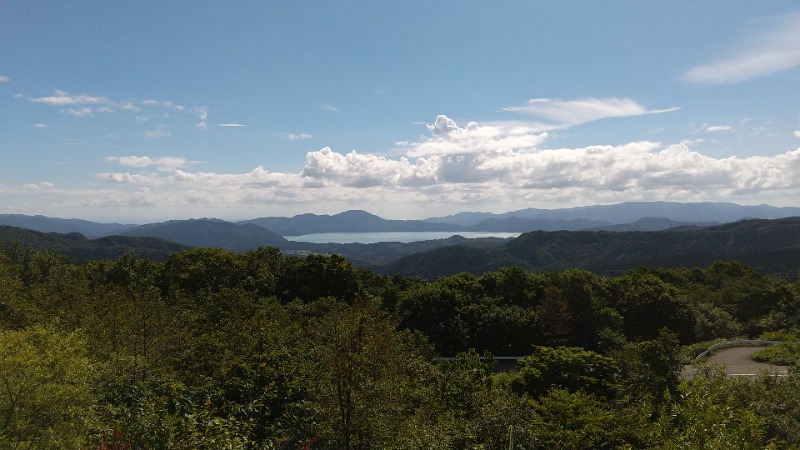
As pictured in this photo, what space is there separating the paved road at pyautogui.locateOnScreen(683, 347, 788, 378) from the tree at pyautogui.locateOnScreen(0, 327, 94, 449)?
21.9 meters

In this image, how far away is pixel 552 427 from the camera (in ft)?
41.7

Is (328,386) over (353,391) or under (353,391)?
over

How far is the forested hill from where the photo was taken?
474 feet

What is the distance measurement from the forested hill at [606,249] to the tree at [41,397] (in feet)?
442

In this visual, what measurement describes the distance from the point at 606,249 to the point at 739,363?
14973cm

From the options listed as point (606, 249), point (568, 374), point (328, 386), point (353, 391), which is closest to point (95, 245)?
point (568, 374)

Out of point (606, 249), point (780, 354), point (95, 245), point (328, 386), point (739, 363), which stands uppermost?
point (328, 386)

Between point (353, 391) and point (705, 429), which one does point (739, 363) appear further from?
point (353, 391)

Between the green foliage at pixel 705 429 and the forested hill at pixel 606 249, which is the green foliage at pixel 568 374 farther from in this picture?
the forested hill at pixel 606 249

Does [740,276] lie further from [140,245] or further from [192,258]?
[140,245]

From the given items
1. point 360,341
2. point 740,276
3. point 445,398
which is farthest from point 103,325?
point 740,276

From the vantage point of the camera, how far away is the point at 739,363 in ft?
74.4

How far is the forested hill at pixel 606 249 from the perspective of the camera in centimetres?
14462

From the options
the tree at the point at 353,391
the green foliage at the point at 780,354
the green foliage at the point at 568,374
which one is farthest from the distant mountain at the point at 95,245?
the green foliage at the point at 780,354
